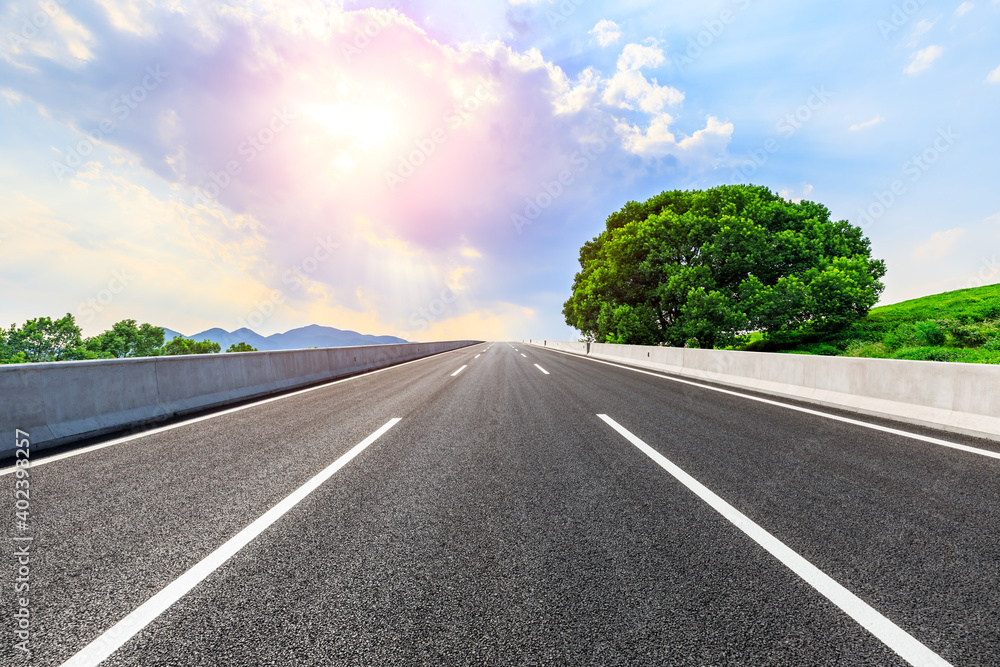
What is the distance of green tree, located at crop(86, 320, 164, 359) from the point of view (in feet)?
211

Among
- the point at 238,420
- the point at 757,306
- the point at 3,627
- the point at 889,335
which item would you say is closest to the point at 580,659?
the point at 3,627

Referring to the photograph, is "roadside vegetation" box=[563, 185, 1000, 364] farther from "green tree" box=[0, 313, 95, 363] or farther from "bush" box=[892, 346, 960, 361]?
"green tree" box=[0, 313, 95, 363]

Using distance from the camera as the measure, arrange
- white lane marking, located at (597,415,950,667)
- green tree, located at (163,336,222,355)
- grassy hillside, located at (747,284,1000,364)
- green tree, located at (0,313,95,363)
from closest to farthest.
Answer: white lane marking, located at (597,415,950,667) → grassy hillside, located at (747,284,1000,364) → green tree, located at (0,313,95,363) → green tree, located at (163,336,222,355)

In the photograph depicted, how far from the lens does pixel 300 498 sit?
11.7 ft

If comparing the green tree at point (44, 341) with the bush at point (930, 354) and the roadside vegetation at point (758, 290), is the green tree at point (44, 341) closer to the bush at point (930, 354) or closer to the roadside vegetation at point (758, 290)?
the roadside vegetation at point (758, 290)

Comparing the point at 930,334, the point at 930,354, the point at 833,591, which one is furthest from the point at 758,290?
the point at 833,591

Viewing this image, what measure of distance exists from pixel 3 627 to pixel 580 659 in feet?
8.75

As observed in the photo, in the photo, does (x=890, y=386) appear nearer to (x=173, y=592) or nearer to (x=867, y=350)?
(x=173, y=592)

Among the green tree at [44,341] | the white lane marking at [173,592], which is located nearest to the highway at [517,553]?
the white lane marking at [173,592]

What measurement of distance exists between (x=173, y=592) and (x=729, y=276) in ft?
107

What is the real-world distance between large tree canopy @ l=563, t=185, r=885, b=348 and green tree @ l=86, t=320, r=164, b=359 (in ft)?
229

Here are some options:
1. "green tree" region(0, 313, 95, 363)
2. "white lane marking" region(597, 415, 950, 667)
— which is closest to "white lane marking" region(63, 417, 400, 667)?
"white lane marking" region(597, 415, 950, 667)

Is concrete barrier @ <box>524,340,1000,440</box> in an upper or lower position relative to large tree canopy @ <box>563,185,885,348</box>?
lower

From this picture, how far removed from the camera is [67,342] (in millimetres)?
62250
